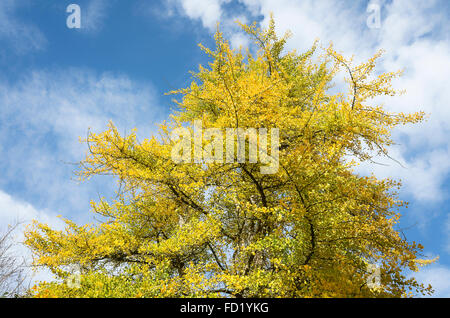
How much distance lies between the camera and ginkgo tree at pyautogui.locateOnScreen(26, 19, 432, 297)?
6012mm

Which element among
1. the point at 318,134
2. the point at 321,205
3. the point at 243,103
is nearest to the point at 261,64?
the point at 318,134

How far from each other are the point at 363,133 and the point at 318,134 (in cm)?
129

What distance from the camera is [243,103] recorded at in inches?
263

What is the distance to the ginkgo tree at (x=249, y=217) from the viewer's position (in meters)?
6.01

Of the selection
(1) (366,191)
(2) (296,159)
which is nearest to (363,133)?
(1) (366,191)

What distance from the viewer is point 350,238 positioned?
6336mm

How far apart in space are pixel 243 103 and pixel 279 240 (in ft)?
11.1

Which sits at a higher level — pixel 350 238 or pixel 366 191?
pixel 366 191

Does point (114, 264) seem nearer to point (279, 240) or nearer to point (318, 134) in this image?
point (279, 240)

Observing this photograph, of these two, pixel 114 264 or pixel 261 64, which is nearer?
pixel 114 264

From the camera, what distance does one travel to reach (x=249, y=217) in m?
8.80
